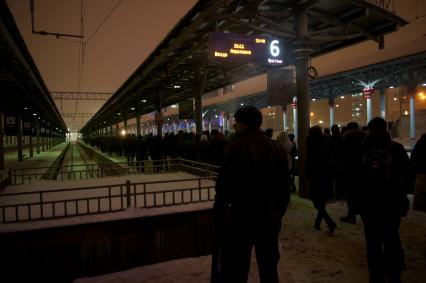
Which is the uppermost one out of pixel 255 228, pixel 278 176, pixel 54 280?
pixel 278 176

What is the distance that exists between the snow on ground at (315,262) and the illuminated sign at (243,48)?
4.70 meters

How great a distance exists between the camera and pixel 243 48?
9188mm

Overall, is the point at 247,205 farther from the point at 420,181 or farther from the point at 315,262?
the point at 420,181

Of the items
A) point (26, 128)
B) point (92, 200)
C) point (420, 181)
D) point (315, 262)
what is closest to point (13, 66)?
point (92, 200)

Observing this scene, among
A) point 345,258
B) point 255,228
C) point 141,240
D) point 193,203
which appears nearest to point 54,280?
point 141,240

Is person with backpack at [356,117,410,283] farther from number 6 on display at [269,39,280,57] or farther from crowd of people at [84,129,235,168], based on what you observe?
number 6 on display at [269,39,280,57]

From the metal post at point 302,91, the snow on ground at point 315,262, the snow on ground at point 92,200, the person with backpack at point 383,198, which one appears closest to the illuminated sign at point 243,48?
the metal post at point 302,91

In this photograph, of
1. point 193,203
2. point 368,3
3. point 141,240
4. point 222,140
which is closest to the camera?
point 141,240

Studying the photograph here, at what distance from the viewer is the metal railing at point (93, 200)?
5.81 meters

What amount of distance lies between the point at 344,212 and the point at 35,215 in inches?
252

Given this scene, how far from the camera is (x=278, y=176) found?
9.55 feet

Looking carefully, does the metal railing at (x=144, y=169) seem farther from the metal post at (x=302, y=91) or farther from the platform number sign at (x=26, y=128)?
the platform number sign at (x=26, y=128)

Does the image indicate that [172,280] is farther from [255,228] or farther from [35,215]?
[35,215]

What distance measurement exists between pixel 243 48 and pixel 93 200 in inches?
215
